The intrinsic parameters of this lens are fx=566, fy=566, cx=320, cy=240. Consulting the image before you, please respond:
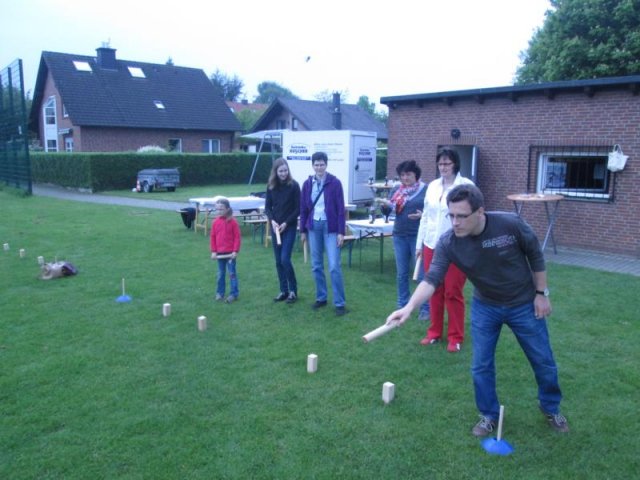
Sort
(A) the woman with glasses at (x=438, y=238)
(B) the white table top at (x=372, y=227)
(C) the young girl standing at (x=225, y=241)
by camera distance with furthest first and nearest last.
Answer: (B) the white table top at (x=372, y=227) < (C) the young girl standing at (x=225, y=241) < (A) the woman with glasses at (x=438, y=238)

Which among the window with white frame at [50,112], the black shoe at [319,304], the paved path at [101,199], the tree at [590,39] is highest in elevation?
the tree at [590,39]

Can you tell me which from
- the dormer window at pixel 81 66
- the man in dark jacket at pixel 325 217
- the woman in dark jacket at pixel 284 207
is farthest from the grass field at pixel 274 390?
the dormer window at pixel 81 66

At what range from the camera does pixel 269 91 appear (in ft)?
364

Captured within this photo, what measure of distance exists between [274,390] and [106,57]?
117 feet

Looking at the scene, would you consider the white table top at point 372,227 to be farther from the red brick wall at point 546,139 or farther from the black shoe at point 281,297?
the red brick wall at point 546,139

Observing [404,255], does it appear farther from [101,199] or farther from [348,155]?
[101,199]

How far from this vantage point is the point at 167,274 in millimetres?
9000

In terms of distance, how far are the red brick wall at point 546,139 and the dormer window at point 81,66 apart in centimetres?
2695

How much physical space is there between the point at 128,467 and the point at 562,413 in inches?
123

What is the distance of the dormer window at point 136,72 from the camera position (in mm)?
36562

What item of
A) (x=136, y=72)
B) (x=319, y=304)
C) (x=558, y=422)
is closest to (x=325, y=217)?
(x=319, y=304)

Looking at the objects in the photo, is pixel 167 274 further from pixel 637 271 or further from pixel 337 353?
pixel 637 271

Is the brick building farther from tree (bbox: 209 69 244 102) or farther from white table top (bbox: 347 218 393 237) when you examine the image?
tree (bbox: 209 69 244 102)

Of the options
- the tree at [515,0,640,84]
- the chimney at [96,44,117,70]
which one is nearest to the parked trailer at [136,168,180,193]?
the chimney at [96,44,117,70]
